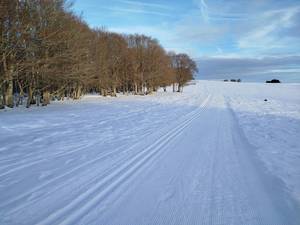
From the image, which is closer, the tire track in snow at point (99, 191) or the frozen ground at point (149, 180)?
the tire track in snow at point (99, 191)

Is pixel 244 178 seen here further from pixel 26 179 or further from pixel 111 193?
pixel 26 179

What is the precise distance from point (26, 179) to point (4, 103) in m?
20.3

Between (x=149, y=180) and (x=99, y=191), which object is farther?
(x=149, y=180)

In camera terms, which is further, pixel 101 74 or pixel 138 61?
pixel 138 61

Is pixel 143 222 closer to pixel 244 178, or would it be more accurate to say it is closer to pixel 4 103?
pixel 244 178

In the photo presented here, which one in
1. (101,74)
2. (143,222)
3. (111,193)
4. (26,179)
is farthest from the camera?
(101,74)

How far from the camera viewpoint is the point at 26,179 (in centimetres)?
542

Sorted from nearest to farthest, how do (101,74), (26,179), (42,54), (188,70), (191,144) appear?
1. (26,179)
2. (191,144)
3. (42,54)
4. (101,74)
5. (188,70)

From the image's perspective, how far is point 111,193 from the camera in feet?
15.3

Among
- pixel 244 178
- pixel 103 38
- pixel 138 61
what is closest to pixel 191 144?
pixel 244 178

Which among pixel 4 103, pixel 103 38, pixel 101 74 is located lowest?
pixel 4 103

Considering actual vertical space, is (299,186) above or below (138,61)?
below

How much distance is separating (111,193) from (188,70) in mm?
69399

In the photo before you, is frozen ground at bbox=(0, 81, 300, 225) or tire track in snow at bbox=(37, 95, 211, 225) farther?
frozen ground at bbox=(0, 81, 300, 225)
